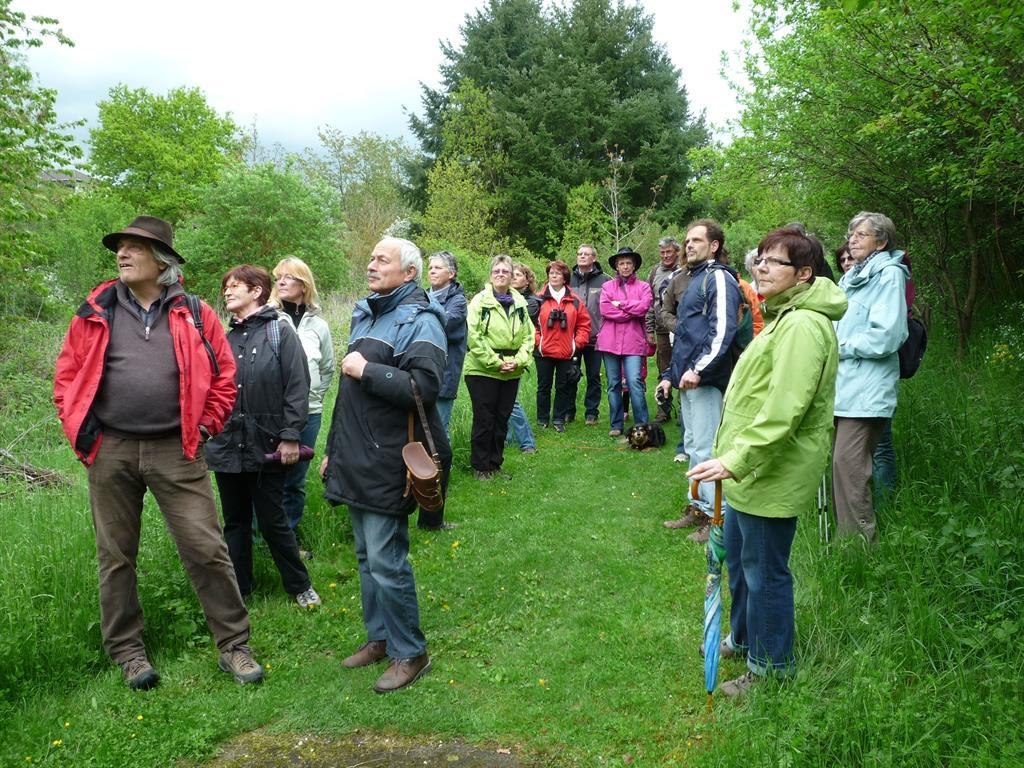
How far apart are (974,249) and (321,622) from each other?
917cm

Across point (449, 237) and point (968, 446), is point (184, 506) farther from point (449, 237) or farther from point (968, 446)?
point (449, 237)

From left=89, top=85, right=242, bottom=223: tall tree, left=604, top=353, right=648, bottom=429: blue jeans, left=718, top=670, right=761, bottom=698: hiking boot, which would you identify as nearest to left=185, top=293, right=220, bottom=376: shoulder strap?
left=718, top=670, right=761, bottom=698: hiking boot

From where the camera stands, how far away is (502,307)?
300 inches

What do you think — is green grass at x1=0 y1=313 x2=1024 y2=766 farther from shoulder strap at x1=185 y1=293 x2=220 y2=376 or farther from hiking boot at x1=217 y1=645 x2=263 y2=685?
shoulder strap at x1=185 y1=293 x2=220 y2=376

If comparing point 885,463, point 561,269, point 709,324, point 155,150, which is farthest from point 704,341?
point 155,150

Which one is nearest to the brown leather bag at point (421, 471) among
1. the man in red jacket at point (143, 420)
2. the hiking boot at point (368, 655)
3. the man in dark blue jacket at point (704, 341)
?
the hiking boot at point (368, 655)

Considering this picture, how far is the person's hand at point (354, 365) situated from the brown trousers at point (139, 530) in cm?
97

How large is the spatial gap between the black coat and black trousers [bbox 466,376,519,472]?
298 cm

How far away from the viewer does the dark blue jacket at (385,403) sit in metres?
3.56

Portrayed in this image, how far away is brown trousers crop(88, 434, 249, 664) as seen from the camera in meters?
3.66

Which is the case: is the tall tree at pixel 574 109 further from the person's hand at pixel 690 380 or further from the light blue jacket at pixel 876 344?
the light blue jacket at pixel 876 344

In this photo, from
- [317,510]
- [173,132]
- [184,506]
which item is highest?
[173,132]

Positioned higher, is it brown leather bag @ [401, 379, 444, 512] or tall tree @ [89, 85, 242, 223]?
tall tree @ [89, 85, 242, 223]

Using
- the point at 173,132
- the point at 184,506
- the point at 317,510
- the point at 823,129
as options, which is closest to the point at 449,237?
the point at 823,129
